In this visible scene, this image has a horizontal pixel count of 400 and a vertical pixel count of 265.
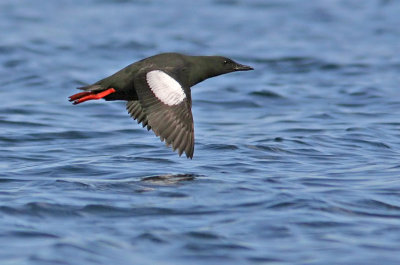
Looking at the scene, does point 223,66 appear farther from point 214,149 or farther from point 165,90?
point 165,90

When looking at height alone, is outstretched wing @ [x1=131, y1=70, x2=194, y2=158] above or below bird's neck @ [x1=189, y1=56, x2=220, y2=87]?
below

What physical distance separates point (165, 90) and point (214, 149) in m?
1.86

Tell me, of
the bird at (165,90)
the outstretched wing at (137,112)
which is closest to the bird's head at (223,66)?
the bird at (165,90)

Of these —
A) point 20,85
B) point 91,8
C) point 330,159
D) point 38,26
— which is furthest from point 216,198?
point 91,8

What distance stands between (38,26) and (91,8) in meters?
2.28

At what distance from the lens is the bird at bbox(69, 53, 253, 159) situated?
743 centimetres

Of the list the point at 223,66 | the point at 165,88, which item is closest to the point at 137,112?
the point at 223,66

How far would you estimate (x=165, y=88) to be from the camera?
7598 mm

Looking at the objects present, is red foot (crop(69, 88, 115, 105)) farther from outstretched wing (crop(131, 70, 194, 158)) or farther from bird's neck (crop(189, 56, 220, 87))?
bird's neck (crop(189, 56, 220, 87))

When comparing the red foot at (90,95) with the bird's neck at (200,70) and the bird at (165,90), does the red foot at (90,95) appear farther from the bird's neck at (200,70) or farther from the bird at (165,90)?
the bird's neck at (200,70)

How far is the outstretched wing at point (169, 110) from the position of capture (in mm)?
7387

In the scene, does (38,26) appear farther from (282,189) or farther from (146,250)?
(146,250)

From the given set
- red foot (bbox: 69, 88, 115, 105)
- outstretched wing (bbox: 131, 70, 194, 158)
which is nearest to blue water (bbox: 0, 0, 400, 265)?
outstretched wing (bbox: 131, 70, 194, 158)

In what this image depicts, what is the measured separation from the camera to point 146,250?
18.4 feet
